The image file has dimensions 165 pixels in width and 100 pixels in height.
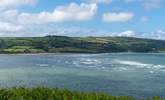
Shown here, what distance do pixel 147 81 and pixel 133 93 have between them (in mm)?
18719

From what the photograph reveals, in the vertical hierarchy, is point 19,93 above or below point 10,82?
above

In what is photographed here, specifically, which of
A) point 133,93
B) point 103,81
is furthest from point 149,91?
point 103,81

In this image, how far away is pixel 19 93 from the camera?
79.4ft

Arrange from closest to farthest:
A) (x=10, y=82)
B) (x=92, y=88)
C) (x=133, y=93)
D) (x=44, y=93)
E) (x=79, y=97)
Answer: (x=79, y=97)
(x=44, y=93)
(x=133, y=93)
(x=92, y=88)
(x=10, y=82)

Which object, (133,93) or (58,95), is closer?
(58,95)

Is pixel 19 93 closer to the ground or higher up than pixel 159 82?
higher up

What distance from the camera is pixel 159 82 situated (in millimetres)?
77375

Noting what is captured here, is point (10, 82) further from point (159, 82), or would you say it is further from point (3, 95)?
point (3, 95)

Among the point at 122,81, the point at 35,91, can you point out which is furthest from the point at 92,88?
the point at 35,91

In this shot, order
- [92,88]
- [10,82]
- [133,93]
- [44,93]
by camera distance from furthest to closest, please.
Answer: [10,82]
[92,88]
[133,93]
[44,93]

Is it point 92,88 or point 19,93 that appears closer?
point 19,93

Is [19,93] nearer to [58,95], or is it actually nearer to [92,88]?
[58,95]

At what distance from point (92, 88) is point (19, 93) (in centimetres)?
4279

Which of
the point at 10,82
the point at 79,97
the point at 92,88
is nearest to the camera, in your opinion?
the point at 79,97
